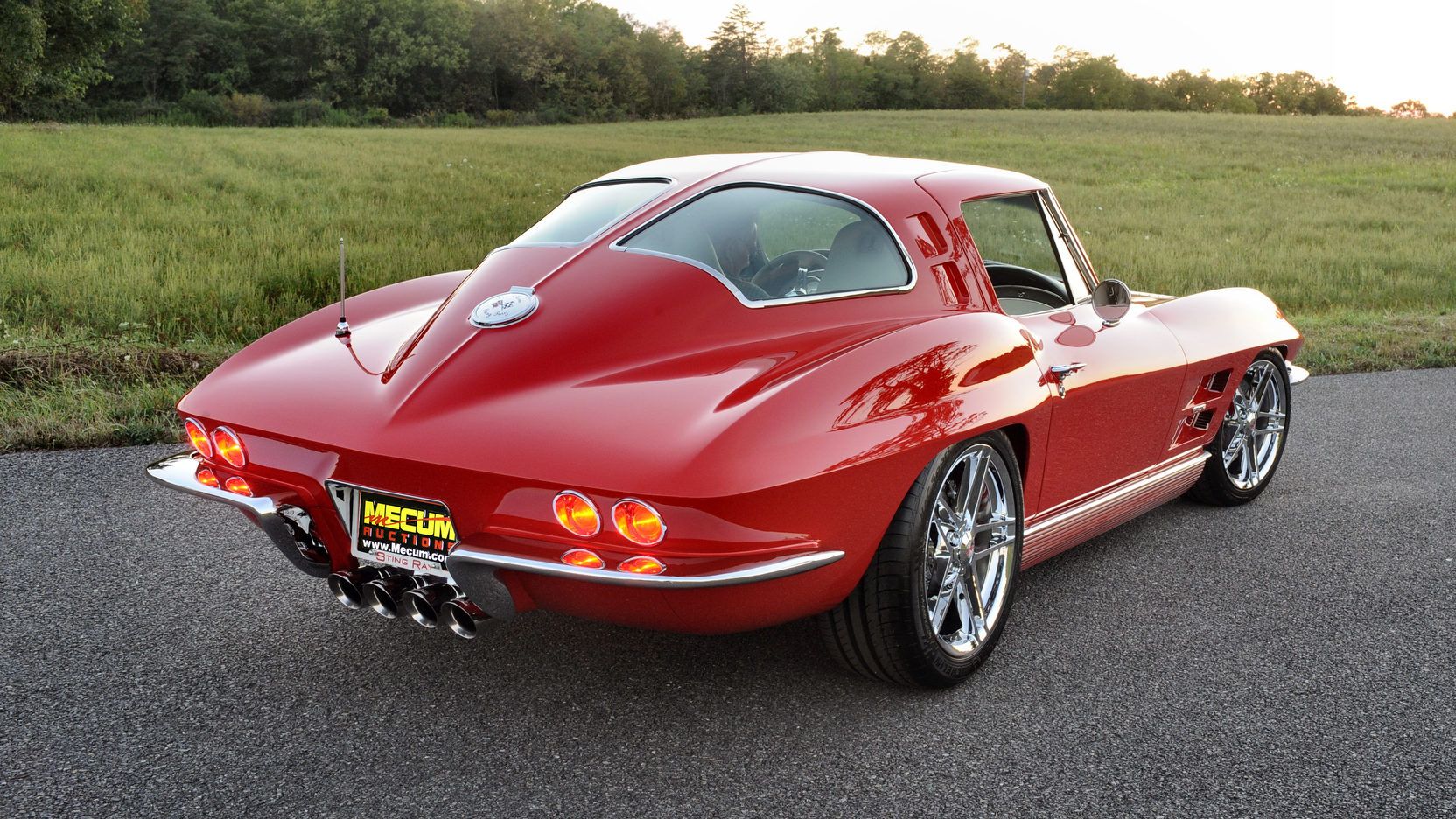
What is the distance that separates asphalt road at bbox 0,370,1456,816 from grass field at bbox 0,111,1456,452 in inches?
96.1

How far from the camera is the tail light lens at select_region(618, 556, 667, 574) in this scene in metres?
2.38

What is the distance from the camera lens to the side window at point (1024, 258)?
3848 mm

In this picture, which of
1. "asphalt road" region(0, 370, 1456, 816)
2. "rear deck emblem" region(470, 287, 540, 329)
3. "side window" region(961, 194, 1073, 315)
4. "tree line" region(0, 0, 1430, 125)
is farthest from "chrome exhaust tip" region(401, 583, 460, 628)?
"tree line" region(0, 0, 1430, 125)

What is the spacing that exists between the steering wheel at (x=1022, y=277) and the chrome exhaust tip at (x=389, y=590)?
2.24 meters

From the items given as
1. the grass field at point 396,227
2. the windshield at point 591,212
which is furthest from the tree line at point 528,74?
the windshield at point 591,212

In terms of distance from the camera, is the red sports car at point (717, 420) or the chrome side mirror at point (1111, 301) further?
the chrome side mirror at point (1111, 301)

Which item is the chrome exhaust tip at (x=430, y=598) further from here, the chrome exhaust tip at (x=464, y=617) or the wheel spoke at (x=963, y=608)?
the wheel spoke at (x=963, y=608)

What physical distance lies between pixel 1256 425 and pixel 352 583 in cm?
369

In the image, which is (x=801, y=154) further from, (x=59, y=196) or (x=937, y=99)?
(x=937, y=99)

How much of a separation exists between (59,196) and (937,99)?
69.1 metres

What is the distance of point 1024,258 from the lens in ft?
13.3

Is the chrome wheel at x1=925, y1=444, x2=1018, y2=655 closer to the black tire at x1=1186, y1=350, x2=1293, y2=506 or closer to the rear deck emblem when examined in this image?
the rear deck emblem

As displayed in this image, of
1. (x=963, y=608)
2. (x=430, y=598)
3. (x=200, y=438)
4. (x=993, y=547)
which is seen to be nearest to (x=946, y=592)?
(x=963, y=608)

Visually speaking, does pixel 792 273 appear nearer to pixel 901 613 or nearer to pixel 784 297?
pixel 784 297
